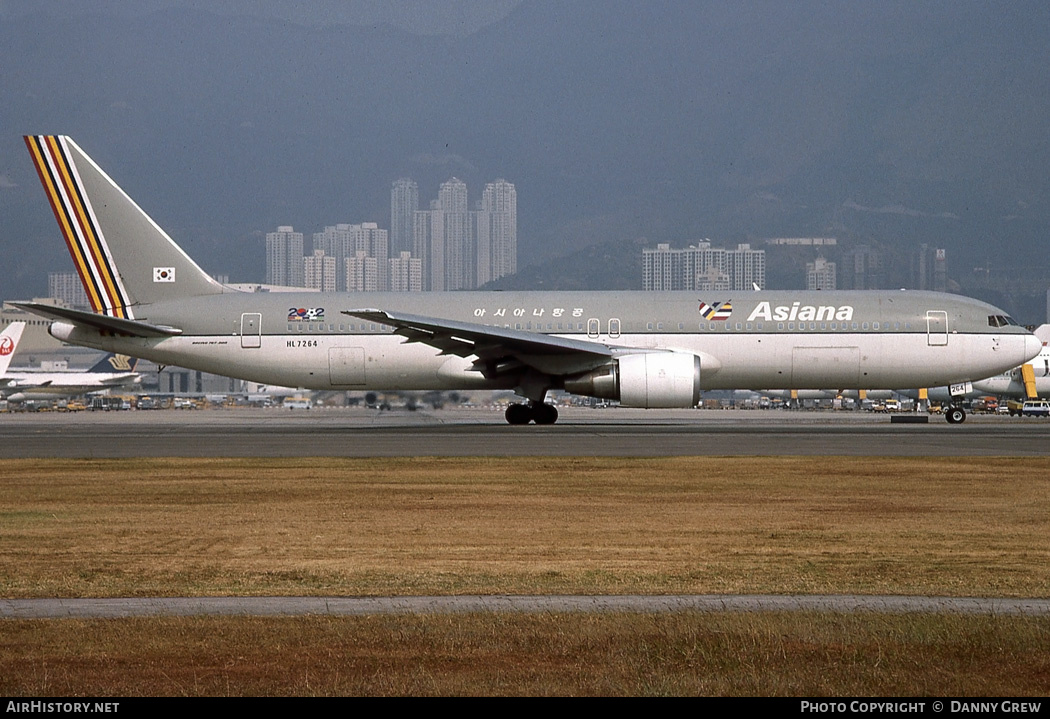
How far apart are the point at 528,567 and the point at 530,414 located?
24.3 m

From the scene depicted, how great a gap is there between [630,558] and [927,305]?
26020mm

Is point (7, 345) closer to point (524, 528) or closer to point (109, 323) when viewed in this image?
point (109, 323)

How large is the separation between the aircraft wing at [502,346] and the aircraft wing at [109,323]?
6855 mm

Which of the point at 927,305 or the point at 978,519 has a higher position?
the point at 927,305

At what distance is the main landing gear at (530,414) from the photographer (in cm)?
3519

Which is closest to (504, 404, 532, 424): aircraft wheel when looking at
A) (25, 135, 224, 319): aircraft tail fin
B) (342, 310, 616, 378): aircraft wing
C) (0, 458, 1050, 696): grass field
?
(342, 310, 616, 378): aircraft wing

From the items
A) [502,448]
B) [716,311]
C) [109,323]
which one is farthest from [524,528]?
[109,323]

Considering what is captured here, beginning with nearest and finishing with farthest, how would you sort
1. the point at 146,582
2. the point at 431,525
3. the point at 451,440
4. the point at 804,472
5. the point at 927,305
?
the point at 146,582 < the point at 431,525 < the point at 804,472 < the point at 451,440 < the point at 927,305

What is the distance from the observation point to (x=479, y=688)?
6.73 meters

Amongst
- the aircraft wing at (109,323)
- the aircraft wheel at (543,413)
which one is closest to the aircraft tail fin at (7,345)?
the aircraft wing at (109,323)

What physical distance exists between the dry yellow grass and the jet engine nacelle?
998 cm

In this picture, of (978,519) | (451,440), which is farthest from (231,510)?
(451,440)

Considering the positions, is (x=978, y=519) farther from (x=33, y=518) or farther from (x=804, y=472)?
(x=33, y=518)

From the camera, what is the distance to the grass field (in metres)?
7.02
